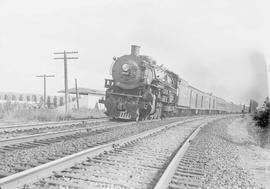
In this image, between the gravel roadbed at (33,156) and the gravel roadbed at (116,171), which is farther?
the gravel roadbed at (33,156)

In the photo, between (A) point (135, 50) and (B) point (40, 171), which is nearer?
(B) point (40, 171)

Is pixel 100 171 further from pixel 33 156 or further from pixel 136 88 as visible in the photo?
pixel 136 88

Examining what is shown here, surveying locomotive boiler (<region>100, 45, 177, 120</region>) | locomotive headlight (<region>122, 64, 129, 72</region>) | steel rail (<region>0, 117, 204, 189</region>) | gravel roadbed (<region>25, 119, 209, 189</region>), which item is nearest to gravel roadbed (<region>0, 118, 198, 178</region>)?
steel rail (<region>0, 117, 204, 189</region>)

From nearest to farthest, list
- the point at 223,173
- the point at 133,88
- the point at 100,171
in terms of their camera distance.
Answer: the point at 100,171
the point at 223,173
the point at 133,88

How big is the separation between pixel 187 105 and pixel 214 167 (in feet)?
69.6

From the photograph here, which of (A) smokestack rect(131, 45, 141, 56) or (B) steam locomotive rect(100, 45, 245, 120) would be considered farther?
(A) smokestack rect(131, 45, 141, 56)

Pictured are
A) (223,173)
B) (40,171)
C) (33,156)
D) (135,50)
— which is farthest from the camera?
(135,50)

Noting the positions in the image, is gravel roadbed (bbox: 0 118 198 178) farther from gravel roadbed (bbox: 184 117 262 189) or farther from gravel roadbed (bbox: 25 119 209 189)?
gravel roadbed (bbox: 184 117 262 189)

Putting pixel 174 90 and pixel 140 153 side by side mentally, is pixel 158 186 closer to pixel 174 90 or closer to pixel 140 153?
pixel 140 153

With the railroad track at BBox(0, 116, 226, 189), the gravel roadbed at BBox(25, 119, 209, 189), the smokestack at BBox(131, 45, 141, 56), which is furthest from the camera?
the smokestack at BBox(131, 45, 141, 56)

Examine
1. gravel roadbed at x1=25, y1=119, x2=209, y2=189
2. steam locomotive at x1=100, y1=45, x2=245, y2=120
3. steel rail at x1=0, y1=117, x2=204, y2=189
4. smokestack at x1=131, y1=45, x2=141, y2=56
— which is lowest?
gravel roadbed at x1=25, y1=119, x2=209, y2=189

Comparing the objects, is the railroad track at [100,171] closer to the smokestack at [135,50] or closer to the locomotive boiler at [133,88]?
the locomotive boiler at [133,88]

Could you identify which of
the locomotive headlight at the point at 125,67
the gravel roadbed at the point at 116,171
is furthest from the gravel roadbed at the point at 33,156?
the locomotive headlight at the point at 125,67

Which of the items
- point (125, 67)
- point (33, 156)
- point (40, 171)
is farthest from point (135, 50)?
point (40, 171)
